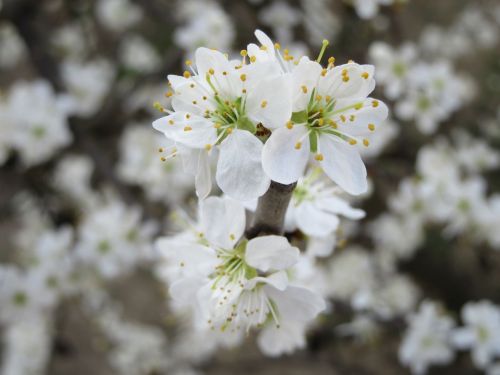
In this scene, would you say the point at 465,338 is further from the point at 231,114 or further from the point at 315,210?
the point at 231,114

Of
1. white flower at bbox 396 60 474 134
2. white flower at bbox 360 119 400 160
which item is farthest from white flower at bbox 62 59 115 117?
white flower at bbox 396 60 474 134

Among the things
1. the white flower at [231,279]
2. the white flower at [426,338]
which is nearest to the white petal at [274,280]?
the white flower at [231,279]

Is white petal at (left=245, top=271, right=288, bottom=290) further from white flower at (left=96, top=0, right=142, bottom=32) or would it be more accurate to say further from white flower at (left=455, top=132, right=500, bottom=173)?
white flower at (left=96, top=0, right=142, bottom=32)

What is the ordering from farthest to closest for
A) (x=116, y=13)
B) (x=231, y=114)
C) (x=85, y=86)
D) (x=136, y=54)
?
(x=136, y=54) < (x=116, y=13) < (x=85, y=86) < (x=231, y=114)

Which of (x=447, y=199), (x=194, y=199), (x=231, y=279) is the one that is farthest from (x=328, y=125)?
(x=194, y=199)

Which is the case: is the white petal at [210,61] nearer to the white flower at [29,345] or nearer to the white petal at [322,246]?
the white petal at [322,246]

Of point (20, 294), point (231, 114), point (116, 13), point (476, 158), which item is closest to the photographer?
point (231, 114)
